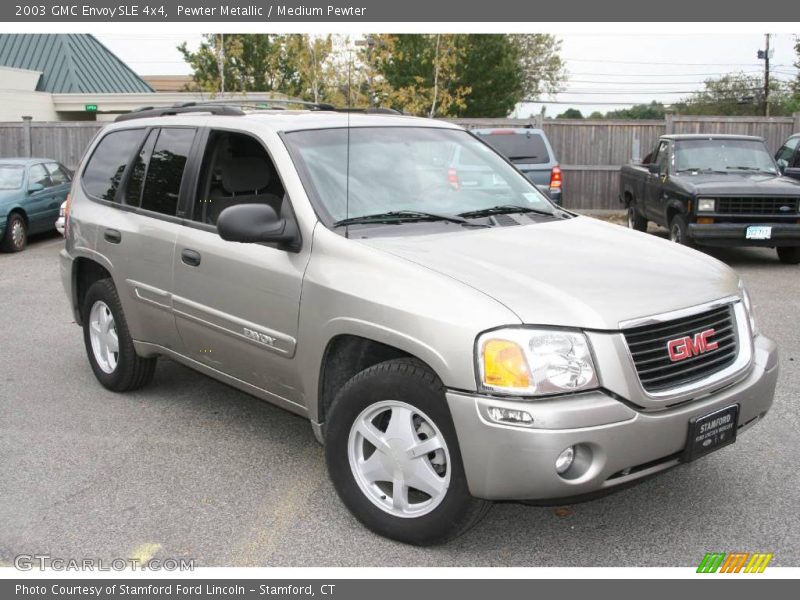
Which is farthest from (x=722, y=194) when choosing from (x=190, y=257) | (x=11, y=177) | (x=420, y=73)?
(x=420, y=73)

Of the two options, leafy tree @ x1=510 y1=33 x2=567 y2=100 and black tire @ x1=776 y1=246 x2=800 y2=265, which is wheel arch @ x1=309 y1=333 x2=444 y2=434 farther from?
leafy tree @ x1=510 y1=33 x2=567 y2=100

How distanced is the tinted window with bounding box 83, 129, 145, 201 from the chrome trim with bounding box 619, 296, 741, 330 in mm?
3670

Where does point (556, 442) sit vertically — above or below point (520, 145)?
below

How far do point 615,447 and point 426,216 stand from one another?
1.61 meters

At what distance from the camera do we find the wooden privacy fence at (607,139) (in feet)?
64.0

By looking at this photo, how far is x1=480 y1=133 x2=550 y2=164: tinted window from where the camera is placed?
1397 cm

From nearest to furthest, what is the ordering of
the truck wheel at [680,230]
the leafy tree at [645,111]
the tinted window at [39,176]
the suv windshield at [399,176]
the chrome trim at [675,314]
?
the chrome trim at [675,314]
the suv windshield at [399,176]
the truck wheel at [680,230]
the tinted window at [39,176]
the leafy tree at [645,111]

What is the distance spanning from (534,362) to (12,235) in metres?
12.8

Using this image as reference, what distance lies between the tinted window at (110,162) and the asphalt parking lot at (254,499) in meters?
1.45

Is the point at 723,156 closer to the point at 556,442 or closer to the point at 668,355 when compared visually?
the point at 668,355

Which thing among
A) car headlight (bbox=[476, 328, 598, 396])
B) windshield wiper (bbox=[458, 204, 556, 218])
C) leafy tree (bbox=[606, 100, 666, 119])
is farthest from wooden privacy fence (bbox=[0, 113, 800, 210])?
leafy tree (bbox=[606, 100, 666, 119])

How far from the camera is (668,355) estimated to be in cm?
345

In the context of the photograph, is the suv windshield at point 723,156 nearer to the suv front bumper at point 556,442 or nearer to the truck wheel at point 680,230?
the truck wheel at point 680,230

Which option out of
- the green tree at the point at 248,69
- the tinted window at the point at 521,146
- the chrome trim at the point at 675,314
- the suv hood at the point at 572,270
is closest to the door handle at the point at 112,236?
the suv hood at the point at 572,270
